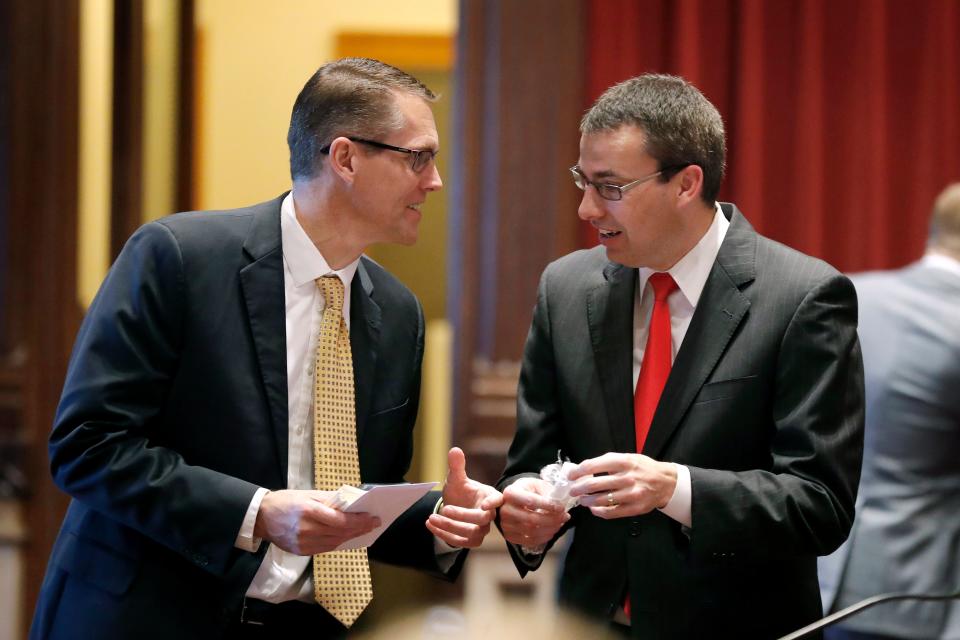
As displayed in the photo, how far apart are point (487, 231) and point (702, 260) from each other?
5.62 ft

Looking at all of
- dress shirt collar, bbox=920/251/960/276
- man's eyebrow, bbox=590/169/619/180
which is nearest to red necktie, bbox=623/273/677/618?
man's eyebrow, bbox=590/169/619/180

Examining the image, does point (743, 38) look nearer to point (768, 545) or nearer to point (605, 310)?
point (605, 310)

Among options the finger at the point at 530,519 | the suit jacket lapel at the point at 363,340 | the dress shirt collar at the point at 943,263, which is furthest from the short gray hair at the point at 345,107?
the dress shirt collar at the point at 943,263

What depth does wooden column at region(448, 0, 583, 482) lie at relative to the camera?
3.69 m

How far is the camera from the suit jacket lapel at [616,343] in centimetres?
199

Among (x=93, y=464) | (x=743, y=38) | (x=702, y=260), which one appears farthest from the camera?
(x=743, y=38)

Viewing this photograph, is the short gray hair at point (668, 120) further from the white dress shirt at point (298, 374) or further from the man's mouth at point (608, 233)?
the white dress shirt at point (298, 374)

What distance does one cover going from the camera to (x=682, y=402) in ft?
6.39

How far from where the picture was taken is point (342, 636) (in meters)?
2.09

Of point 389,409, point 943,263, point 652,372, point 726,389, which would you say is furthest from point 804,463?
point 943,263

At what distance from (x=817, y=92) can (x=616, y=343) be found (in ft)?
6.66

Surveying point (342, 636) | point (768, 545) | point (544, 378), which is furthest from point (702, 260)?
point (342, 636)

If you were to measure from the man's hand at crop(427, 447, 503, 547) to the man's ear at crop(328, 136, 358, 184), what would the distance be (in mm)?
544

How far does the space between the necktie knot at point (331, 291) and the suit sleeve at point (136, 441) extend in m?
0.27
